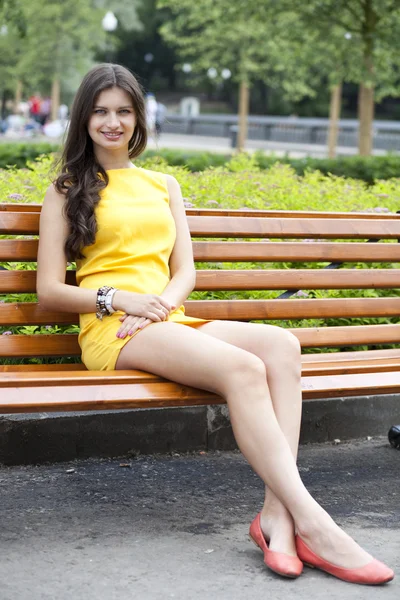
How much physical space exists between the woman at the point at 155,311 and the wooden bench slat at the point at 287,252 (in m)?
0.21

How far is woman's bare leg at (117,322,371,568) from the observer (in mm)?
3041

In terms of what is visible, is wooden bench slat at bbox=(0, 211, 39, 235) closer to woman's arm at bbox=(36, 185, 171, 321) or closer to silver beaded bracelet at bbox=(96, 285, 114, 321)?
woman's arm at bbox=(36, 185, 171, 321)

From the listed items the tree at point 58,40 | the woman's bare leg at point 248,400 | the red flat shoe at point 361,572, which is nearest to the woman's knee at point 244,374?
the woman's bare leg at point 248,400

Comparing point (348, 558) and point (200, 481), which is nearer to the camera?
point (348, 558)

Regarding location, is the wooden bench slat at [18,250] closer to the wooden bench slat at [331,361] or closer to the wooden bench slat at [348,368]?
the wooden bench slat at [331,361]

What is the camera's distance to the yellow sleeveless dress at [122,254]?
353 centimetres

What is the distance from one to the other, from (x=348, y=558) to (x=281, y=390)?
553mm

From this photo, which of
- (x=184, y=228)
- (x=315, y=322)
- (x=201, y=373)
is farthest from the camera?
(x=315, y=322)

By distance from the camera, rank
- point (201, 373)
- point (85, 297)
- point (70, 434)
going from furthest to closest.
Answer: point (70, 434) < point (85, 297) < point (201, 373)

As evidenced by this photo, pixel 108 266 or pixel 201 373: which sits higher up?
pixel 108 266

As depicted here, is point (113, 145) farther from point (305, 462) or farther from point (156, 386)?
point (305, 462)

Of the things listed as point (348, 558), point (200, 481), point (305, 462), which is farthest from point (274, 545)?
point (305, 462)

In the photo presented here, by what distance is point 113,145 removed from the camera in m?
3.70

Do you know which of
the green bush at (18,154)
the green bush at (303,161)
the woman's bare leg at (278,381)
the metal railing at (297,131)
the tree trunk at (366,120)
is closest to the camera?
the woman's bare leg at (278,381)
